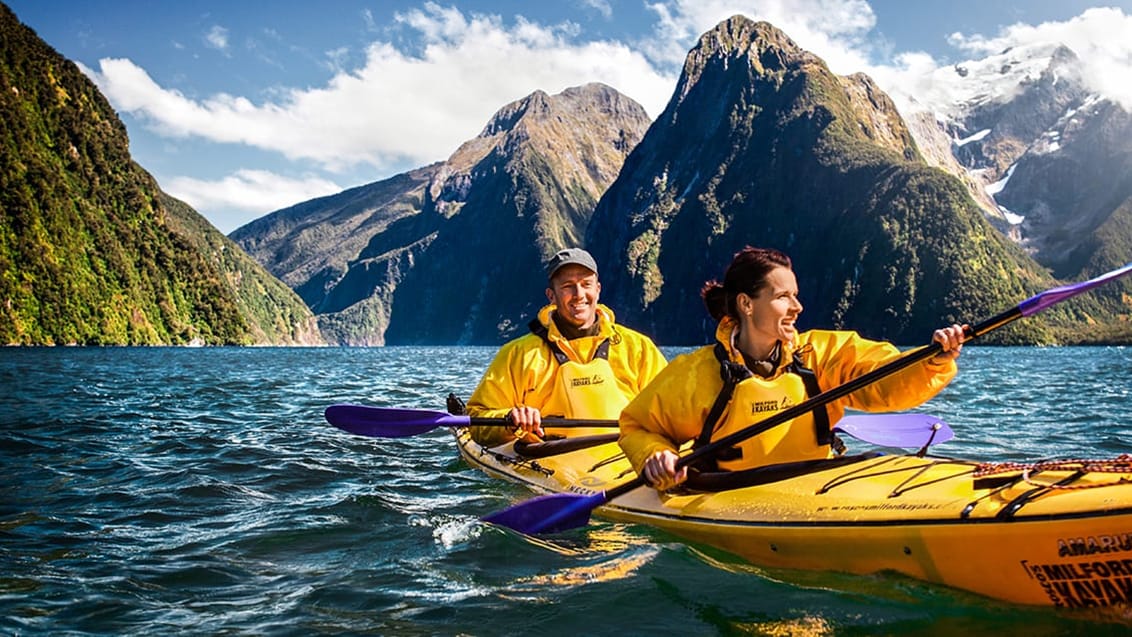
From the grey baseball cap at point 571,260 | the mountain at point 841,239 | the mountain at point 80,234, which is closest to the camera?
the grey baseball cap at point 571,260

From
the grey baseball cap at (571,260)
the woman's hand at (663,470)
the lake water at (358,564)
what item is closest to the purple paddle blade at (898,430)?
the lake water at (358,564)

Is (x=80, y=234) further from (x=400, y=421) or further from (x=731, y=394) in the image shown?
(x=731, y=394)

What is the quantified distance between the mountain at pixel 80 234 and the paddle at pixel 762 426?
8957 centimetres

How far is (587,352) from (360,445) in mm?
5831

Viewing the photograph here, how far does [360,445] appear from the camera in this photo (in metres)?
12.8

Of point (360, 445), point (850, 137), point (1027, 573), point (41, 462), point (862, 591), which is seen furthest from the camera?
point (850, 137)

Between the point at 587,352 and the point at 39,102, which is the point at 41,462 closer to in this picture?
the point at 587,352

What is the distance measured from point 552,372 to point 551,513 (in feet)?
9.02

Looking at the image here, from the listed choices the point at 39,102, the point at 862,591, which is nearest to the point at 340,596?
the point at 862,591

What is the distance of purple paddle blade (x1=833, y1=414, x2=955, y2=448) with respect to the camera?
7.00 m

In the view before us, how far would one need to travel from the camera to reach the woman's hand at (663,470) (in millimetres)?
5148

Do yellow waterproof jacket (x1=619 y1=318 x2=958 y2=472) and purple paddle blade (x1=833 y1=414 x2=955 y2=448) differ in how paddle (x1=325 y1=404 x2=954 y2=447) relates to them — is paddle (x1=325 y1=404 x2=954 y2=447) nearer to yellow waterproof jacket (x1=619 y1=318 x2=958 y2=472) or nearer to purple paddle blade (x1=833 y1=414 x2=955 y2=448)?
purple paddle blade (x1=833 y1=414 x2=955 y2=448)

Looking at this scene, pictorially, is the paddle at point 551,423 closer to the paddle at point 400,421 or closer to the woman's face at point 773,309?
the paddle at point 400,421

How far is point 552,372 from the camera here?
339 inches
